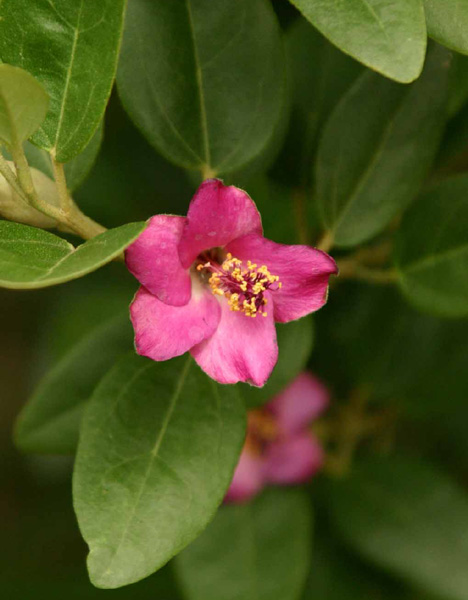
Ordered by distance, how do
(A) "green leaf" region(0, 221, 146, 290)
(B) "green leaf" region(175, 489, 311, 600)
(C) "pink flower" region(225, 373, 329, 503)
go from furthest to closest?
1. (C) "pink flower" region(225, 373, 329, 503)
2. (B) "green leaf" region(175, 489, 311, 600)
3. (A) "green leaf" region(0, 221, 146, 290)

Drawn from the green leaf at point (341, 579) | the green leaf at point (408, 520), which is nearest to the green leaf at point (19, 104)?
the green leaf at point (408, 520)

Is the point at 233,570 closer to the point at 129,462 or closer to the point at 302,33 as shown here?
the point at 129,462

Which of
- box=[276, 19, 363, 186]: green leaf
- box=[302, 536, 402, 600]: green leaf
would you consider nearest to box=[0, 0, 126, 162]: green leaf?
box=[276, 19, 363, 186]: green leaf

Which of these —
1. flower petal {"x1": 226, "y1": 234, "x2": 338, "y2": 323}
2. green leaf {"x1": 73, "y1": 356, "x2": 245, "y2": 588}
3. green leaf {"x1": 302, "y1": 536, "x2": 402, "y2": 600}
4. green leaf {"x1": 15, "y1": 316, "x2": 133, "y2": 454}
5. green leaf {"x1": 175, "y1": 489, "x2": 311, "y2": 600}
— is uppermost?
flower petal {"x1": 226, "y1": 234, "x2": 338, "y2": 323}

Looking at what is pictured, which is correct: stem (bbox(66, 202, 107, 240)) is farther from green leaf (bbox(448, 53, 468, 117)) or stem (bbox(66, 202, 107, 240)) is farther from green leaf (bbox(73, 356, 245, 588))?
green leaf (bbox(448, 53, 468, 117))

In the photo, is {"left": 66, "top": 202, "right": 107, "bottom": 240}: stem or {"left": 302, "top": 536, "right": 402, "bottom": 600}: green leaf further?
{"left": 302, "top": 536, "right": 402, "bottom": 600}: green leaf

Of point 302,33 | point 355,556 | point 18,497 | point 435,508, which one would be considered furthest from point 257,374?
point 18,497

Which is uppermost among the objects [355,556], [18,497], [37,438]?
[37,438]
